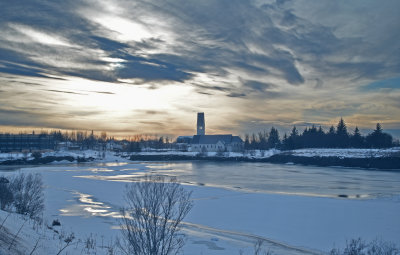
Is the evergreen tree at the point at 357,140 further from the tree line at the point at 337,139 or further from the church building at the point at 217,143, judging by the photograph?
the church building at the point at 217,143

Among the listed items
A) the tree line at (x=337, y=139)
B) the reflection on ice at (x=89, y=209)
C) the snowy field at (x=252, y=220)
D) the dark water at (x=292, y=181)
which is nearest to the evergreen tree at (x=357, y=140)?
the tree line at (x=337, y=139)

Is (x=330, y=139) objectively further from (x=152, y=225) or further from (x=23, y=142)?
(x=23, y=142)

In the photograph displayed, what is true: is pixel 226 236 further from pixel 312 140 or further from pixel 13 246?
pixel 312 140

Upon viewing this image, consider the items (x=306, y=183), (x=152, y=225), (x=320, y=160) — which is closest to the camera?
(x=152, y=225)

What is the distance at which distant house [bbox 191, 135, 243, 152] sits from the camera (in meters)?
117

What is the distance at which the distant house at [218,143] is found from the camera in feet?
385

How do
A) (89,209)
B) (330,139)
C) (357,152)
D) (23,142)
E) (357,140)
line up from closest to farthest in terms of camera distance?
(89,209), (357,152), (357,140), (330,139), (23,142)

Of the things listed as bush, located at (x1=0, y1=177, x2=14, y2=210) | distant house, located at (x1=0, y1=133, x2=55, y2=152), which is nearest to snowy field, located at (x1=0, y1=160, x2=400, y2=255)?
bush, located at (x1=0, y1=177, x2=14, y2=210)

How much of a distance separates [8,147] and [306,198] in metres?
107

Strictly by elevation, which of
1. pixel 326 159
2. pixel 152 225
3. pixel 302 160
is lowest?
pixel 302 160

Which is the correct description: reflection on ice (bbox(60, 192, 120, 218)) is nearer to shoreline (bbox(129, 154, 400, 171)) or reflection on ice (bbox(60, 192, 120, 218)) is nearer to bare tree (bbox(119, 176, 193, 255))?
bare tree (bbox(119, 176, 193, 255))

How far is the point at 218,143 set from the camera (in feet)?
385

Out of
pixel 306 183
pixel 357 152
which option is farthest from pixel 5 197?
pixel 357 152

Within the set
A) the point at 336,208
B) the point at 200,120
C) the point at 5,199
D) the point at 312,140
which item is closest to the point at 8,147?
the point at 200,120
